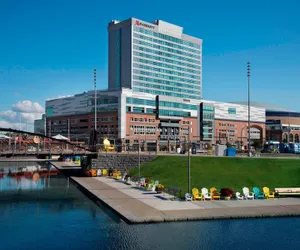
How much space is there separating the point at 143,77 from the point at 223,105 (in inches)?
1522

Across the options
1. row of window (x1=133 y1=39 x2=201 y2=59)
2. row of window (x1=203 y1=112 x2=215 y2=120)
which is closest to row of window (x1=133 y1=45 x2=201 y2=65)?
row of window (x1=133 y1=39 x2=201 y2=59)

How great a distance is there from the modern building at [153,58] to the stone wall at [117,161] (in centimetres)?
7347

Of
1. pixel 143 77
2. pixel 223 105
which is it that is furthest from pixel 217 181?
pixel 223 105

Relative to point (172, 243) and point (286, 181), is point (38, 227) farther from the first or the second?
point (286, 181)

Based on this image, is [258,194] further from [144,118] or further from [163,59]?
[163,59]

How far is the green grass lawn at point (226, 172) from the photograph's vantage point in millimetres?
43031

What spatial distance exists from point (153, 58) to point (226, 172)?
10919 centimetres

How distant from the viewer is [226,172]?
4828 centimetres

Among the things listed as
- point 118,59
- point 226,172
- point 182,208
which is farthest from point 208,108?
point 182,208

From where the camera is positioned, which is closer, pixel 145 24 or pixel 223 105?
pixel 145 24

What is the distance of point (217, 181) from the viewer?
4353 cm

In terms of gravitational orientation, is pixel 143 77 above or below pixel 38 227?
above

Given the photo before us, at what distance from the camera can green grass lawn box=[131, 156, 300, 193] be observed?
141ft

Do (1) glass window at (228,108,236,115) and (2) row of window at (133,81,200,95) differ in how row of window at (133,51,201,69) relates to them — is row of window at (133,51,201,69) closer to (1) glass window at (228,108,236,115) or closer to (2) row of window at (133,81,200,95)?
(2) row of window at (133,81,200,95)
